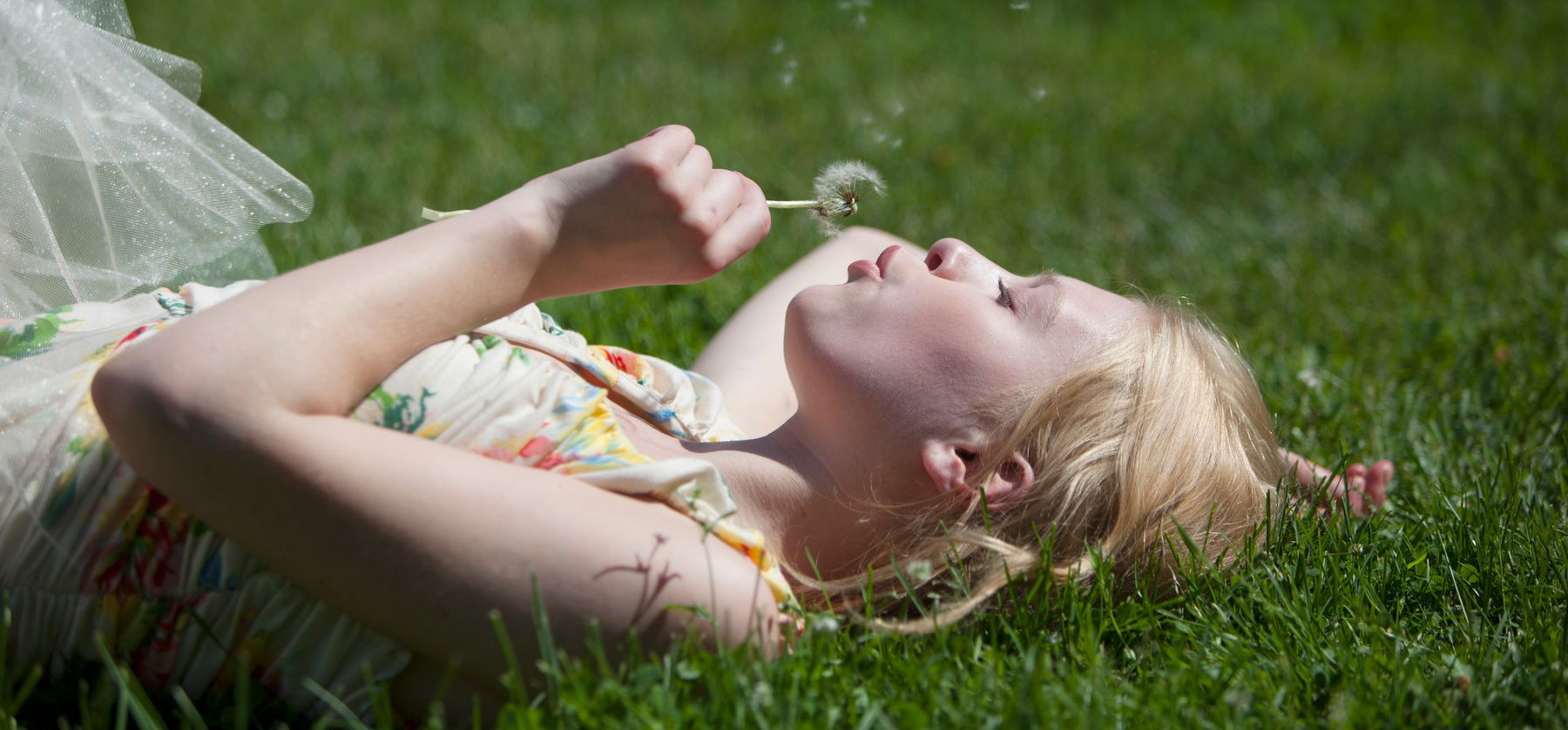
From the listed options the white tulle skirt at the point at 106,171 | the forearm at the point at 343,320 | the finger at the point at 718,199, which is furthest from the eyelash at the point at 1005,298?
the white tulle skirt at the point at 106,171

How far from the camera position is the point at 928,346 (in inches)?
78.8

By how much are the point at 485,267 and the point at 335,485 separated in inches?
14.6

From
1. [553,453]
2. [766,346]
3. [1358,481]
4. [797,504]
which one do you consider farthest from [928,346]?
[1358,481]

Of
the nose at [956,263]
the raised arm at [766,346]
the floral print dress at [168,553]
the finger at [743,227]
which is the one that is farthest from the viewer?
the raised arm at [766,346]

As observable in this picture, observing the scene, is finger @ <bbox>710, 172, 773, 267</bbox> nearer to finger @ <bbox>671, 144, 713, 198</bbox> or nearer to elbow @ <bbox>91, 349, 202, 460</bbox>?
finger @ <bbox>671, 144, 713, 198</bbox>

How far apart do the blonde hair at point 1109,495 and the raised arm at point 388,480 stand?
0.37 m

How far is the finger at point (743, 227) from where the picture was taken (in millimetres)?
1887

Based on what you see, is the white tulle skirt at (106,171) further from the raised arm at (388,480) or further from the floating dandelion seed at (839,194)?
the floating dandelion seed at (839,194)

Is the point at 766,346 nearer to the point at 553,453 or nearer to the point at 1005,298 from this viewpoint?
the point at 1005,298

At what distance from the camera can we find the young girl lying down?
156 cm

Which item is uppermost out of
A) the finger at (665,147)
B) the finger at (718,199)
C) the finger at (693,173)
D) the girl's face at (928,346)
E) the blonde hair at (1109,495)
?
the finger at (665,147)

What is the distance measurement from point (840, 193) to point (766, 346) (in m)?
0.56

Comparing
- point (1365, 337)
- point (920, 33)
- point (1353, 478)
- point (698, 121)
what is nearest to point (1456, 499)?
point (1353, 478)

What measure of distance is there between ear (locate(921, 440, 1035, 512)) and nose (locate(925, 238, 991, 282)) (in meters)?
0.31
